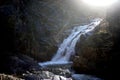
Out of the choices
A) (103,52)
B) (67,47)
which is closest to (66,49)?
(67,47)

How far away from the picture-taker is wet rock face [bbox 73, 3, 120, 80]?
25.9 m

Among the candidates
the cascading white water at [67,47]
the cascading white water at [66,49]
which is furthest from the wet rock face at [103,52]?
the cascading white water at [67,47]

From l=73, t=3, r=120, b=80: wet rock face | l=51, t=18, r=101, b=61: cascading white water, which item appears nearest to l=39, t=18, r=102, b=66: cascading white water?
l=51, t=18, r=101, b=61: cascading white water

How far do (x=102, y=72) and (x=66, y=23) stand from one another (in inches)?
769

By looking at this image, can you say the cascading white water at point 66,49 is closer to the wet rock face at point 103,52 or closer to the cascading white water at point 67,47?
the cascading white water at point 67,47

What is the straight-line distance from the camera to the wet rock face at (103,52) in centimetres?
2591

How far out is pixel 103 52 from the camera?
86.1 feet

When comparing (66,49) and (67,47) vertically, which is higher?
(67,47)

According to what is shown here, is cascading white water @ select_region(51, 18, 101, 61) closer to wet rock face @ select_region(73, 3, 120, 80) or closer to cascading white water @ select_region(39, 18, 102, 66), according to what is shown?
cascading white water @ select_region(39, 18, 102, 66)

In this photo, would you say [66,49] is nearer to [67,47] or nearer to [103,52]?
[67,47]

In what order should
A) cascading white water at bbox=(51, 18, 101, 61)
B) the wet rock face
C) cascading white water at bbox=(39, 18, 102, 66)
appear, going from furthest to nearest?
cascading white water at bbox=(51, 18, 101, 61) < cascading white water at bbox=(39, 18, 102, 66) < the wet rock face

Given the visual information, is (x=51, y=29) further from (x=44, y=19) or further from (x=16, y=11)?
(x=16, y=11)

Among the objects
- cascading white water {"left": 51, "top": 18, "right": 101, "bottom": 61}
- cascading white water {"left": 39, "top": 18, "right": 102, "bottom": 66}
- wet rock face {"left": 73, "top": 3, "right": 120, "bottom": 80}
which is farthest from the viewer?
cascading white water {"left": 51, "top": 18, "right": 101, "bottom": 61}

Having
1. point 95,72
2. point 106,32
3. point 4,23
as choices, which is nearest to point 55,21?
point 4,23
